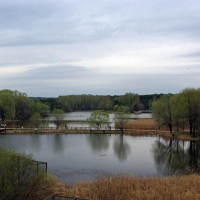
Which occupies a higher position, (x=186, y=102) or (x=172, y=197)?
(x=186, y=102)

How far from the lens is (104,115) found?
163 feet

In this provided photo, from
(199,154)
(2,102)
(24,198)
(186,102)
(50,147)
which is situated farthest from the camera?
(2,102)

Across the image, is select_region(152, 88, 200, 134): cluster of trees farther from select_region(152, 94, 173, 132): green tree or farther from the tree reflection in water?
the tree reflection in water

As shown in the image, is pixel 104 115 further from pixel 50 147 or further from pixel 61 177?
pixel 61 177

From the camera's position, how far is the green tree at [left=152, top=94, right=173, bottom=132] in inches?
1714

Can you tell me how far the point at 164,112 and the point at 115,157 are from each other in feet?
65.5

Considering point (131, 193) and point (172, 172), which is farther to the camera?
point (172, 172)

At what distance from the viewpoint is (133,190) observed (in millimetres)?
13516

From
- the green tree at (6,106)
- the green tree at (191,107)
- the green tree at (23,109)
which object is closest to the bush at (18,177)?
the green tree at (191,107)

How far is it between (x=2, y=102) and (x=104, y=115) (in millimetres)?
29925

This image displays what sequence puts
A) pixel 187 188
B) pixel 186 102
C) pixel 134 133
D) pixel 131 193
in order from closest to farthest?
pixel 131 193 → pixel 187 188 → pixel 186 102 → pixel 134 133

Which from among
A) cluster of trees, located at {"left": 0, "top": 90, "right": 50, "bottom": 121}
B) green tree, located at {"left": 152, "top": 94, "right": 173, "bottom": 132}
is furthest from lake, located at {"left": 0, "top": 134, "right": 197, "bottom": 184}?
cluster of trees, located at {"left": 0, "top": 90, "right": 50, "bottom": 121}

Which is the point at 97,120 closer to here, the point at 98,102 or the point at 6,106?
the point at 6,106

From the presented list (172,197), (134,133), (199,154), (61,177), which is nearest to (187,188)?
(172,197)
